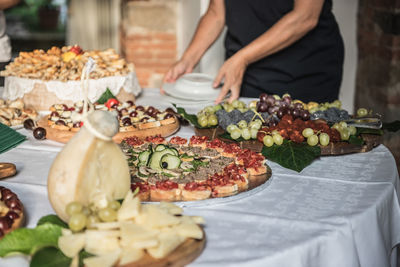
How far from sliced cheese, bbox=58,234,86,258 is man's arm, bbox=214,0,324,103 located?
52.9 inches

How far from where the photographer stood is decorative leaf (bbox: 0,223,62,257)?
850 millimetres

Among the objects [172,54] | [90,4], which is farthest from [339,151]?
[90,4]

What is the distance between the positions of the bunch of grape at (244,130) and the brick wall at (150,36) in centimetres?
301

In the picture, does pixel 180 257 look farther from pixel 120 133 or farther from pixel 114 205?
pixel 120 133

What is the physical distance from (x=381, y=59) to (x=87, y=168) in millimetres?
2733

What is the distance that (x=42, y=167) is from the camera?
1392 millimetres

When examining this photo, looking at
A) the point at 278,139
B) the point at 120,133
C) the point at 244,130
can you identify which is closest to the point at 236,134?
the point at 244,130

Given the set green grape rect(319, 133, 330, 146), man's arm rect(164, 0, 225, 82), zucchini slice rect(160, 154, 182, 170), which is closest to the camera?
zucchini slice rect(160, 154, 182, 170)

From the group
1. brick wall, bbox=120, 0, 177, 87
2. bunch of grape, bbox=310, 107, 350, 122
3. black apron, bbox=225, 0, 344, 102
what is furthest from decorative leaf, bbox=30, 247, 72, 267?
brick wall, bbox=120, 0, 177, 87

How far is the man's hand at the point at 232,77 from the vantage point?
2.12 meters

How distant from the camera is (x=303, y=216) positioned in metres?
1.06

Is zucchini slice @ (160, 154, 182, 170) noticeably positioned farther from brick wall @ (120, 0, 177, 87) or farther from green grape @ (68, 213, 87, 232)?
brick wall @ (120, 0, 177, 87)

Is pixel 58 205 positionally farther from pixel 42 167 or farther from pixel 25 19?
pixel 25 19

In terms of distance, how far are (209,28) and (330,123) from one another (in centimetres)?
118
